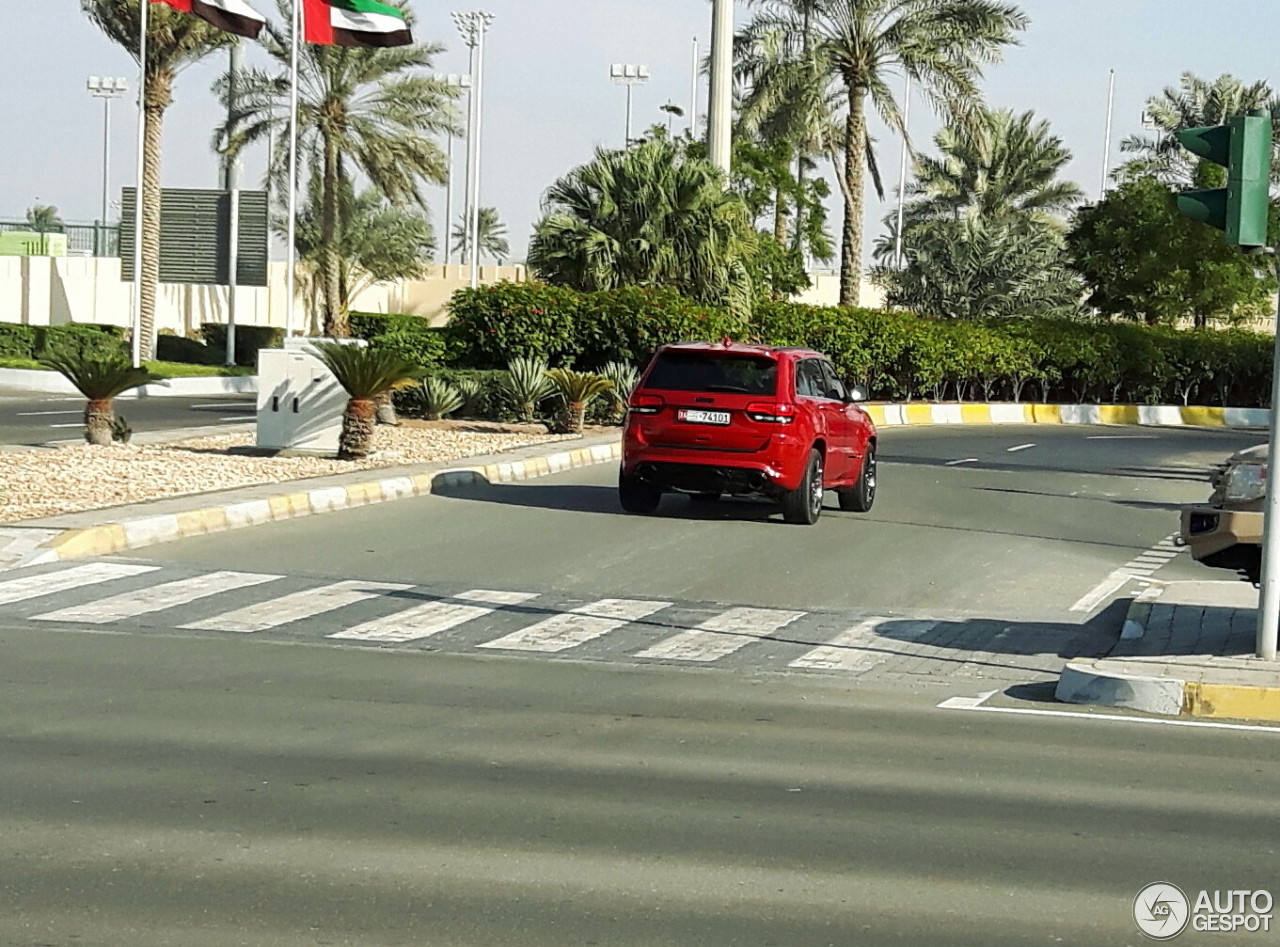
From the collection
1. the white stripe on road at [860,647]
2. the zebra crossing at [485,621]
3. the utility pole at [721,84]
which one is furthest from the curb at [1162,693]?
the utility pole at [721,84]

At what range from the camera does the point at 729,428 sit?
1814 cm

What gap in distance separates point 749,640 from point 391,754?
4371 mm

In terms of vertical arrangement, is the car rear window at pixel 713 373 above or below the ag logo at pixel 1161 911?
above

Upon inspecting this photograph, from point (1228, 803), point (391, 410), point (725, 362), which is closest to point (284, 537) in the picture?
point (725, 362)

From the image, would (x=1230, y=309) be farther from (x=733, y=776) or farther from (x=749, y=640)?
(x=733, y=776)

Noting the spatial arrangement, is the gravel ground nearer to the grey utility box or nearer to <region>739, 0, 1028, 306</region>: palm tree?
the grey utility box

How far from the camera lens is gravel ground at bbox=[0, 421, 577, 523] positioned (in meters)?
17.3

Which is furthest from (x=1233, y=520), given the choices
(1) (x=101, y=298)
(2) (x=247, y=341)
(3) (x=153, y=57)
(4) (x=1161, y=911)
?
(1) (x=101, y=298)

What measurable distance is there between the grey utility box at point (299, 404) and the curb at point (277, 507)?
2.13 meters

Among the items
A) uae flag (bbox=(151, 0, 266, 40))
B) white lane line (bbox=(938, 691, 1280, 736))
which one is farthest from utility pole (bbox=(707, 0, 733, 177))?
white lane line (bbox=(938, 691, 1280, 736))

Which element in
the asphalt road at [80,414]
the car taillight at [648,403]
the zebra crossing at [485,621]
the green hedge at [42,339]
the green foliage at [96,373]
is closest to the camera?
the zebra crossing at [485,621]

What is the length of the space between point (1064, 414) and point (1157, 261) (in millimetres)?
11060

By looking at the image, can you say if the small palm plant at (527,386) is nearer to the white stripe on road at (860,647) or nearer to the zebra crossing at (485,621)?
the zebra crossing at (485,621)

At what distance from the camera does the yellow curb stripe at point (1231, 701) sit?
9.60 m
